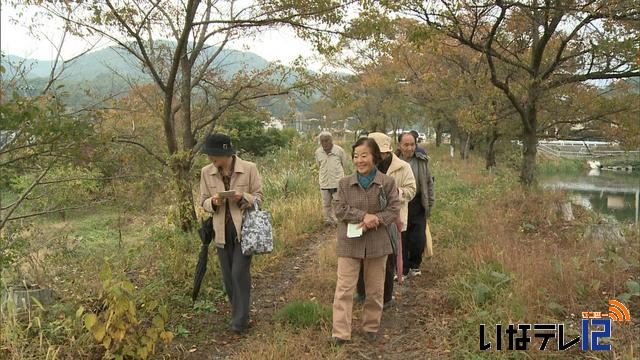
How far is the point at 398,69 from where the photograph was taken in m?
24.1

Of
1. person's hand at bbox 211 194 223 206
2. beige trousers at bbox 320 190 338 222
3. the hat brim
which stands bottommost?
beige trousers at bbox 320 190 338 222

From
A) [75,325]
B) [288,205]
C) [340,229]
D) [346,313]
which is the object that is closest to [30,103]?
[75,325]

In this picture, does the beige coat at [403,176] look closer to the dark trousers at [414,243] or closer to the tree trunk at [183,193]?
the dark trousers at [414,243]

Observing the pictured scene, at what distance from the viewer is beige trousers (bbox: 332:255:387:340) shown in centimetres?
388

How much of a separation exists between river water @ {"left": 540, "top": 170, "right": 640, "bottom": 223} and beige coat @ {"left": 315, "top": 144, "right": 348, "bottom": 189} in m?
9.38

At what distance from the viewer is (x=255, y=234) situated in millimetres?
4156

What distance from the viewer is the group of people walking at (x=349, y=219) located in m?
3.88

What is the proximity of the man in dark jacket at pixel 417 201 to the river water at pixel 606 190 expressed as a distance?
1061cm

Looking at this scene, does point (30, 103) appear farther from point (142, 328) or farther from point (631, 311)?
point (631, 311)

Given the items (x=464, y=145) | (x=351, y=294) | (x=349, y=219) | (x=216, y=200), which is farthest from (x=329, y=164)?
(x=464, y=145)

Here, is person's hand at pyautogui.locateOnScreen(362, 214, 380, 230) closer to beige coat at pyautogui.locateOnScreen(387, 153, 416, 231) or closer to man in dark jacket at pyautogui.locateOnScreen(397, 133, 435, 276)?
beige coat at pyautogui.locateOnScreen(387, 153, 416, 231)

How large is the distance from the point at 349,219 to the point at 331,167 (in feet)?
13.2

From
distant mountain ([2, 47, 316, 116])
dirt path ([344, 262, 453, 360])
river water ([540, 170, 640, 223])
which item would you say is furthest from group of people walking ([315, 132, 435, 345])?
river water ([540, 170, 640, 223])

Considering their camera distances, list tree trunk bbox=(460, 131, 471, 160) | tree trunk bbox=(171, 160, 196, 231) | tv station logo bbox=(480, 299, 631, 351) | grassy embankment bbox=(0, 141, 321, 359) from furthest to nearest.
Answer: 1. tree trunk bbox=(460, 131, 471, 160)
2. tree trunk bbox=(171, 160, 196, 231)
3. grassy embankment bbox=(0, 141, 321, 359)
4. tv station logo bbox=(480, 299, 631, 351)
